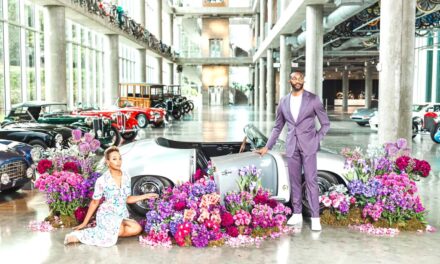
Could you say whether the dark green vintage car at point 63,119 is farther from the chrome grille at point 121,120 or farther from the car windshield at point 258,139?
the car windshield at point 258,139

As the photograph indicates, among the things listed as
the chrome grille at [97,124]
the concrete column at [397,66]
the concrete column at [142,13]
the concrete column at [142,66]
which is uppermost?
the concrete column at [142,13]

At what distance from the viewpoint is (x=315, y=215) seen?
5.96 m

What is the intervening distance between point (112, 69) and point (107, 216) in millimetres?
26133

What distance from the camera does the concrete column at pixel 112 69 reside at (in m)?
30.3

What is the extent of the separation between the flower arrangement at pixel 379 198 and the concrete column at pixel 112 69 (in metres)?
25.2

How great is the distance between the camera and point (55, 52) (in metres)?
20.6

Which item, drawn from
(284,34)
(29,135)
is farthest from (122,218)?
(284,34)

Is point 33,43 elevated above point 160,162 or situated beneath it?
elevated above

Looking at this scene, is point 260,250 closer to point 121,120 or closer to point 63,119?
point 63,119

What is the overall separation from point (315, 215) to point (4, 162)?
4.75m

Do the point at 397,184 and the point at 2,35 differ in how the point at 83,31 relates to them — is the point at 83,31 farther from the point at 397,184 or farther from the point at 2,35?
the point at 397,184

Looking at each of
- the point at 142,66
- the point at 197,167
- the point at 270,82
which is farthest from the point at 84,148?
the point at 270,82

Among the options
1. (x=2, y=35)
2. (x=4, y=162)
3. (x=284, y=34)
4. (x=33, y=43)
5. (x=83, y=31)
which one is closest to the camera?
(x=4, y=162)

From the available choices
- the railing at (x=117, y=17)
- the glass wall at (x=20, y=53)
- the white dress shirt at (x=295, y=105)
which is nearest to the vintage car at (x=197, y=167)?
the white dress shirt at (x=295, y=105)
